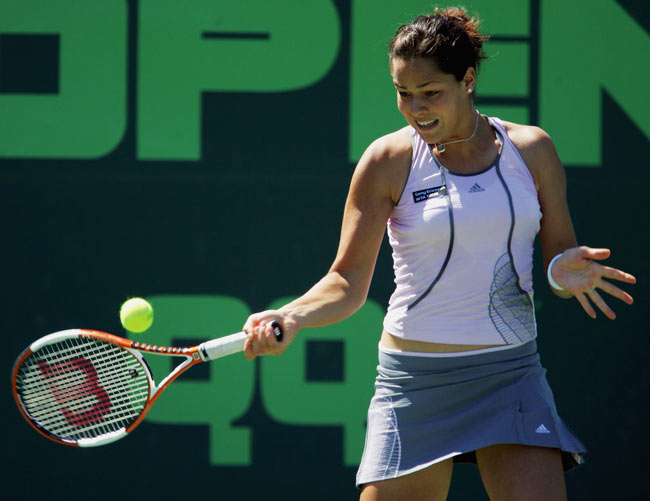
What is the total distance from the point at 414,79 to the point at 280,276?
1.85 m

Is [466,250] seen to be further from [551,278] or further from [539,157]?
[539,157]

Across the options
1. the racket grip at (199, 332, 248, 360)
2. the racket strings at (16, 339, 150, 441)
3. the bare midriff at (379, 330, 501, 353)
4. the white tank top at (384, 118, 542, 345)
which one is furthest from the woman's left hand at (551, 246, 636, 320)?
the racket strings at (16, 339, 150, 441)

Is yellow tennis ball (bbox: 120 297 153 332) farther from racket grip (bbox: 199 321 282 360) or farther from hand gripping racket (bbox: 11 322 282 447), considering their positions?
racket grip (bbox: 199 321 282 360)

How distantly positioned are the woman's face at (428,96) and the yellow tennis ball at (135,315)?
3.37 ft

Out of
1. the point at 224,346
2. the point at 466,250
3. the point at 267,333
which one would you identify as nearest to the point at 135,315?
the point at 224,346

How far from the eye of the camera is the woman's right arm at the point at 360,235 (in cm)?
258

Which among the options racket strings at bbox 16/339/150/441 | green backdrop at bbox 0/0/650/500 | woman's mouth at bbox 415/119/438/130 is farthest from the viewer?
green backdrop at bbox 0/0/650/500

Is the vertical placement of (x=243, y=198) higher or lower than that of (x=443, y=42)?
lower

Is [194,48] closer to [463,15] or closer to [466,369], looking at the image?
[463,15]

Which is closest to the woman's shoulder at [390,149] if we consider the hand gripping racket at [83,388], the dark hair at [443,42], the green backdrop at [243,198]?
the dark hair at [443,42]

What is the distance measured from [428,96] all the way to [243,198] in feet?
5.91

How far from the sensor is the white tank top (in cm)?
251

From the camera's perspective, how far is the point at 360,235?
260 centimetres

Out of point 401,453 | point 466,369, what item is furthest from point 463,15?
point 401,453
